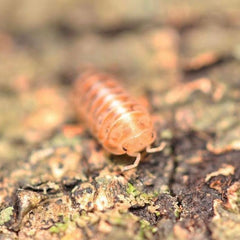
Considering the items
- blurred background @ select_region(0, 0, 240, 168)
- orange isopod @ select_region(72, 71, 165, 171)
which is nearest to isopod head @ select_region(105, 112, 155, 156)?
orange isopod @ select_region(72, 71, 165, 171)

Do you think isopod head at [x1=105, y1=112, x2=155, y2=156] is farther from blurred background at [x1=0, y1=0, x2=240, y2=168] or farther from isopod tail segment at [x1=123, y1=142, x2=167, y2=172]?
blurred background at [x1=0, y1=0, x2=240, y2=168]

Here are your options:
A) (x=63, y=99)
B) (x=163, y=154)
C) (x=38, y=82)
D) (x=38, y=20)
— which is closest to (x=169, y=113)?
(x=163, y=154)

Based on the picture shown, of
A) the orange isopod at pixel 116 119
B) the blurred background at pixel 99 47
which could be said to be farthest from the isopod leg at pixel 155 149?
the blurred background at pixel 99 47

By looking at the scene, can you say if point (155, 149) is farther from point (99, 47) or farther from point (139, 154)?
point (99, 47)

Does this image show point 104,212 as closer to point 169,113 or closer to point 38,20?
point 169,113

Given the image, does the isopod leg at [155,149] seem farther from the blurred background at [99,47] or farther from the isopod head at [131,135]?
the blurred background at [99,47]

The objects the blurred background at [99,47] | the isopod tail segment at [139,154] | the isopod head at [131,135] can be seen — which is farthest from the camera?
the blurred background at [99,47]
